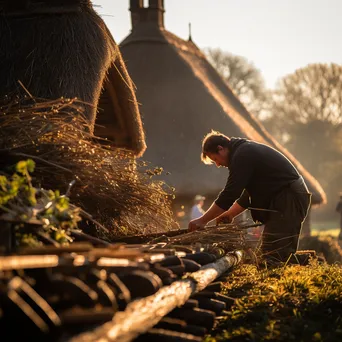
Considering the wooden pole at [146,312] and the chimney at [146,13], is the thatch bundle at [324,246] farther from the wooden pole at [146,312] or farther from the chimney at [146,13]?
the wooden pole at [146,312]

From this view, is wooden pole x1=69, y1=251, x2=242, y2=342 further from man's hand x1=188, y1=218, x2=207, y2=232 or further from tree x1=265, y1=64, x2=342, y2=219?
tree x1=265, y1=64, x2=342, y2=219

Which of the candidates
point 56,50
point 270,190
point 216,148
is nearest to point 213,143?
point 216,148

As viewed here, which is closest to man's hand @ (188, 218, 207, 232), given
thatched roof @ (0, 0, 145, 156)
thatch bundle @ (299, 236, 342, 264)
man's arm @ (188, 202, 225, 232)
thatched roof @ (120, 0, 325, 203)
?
man's arm @ (188, 202, 225, 232)

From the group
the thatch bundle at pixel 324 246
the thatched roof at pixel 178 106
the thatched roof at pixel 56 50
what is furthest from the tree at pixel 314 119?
the thatched roof at pixel 56 50

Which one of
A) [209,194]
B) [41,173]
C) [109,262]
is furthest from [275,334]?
[209,194]

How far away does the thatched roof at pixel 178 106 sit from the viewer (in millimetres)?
17266

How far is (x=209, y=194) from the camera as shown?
17.4 m

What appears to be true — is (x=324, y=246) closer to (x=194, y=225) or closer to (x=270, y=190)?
(x=270, y=190)

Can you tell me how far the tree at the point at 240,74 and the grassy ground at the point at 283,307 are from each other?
32.1 metres

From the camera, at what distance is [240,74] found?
39156 mm

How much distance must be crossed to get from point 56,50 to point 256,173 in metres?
2.27

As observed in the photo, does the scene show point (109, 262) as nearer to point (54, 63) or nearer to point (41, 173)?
point (41, 173)

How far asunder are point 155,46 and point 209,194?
459 cm

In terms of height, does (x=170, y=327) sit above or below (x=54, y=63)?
below
